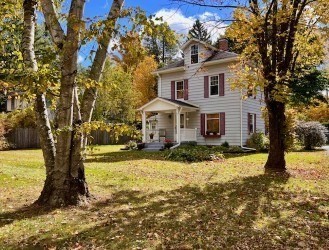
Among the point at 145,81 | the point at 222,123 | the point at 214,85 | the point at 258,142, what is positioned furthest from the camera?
the point at 145,81

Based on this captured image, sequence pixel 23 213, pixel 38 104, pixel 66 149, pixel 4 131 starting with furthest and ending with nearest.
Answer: pixel 4 131 < pixel 38 104 < pixel 66 149 < pixel 23 213

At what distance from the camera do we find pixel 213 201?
22.0ft

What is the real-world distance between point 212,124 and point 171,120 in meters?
3.38

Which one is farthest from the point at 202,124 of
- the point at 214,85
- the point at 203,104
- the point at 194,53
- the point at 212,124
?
the point at 194,53

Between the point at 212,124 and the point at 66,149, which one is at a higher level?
the point at 212,124

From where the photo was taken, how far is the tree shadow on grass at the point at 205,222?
4254mm

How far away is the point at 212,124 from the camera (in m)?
22.1

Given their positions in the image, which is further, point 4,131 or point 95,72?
point 4,131

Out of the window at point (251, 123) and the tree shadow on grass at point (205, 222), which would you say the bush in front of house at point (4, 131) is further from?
the window at point (251, 123)

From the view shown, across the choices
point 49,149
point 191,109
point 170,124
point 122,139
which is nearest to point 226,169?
point 49,149

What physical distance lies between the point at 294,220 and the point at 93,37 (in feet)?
14.4

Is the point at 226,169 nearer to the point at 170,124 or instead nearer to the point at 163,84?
the point at 170,124

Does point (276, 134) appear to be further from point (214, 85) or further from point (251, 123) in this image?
point (251, 123)

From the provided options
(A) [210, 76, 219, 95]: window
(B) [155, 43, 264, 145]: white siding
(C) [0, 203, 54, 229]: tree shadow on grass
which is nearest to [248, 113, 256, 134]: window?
(B) [155, 43, 264, 145]: white siding
